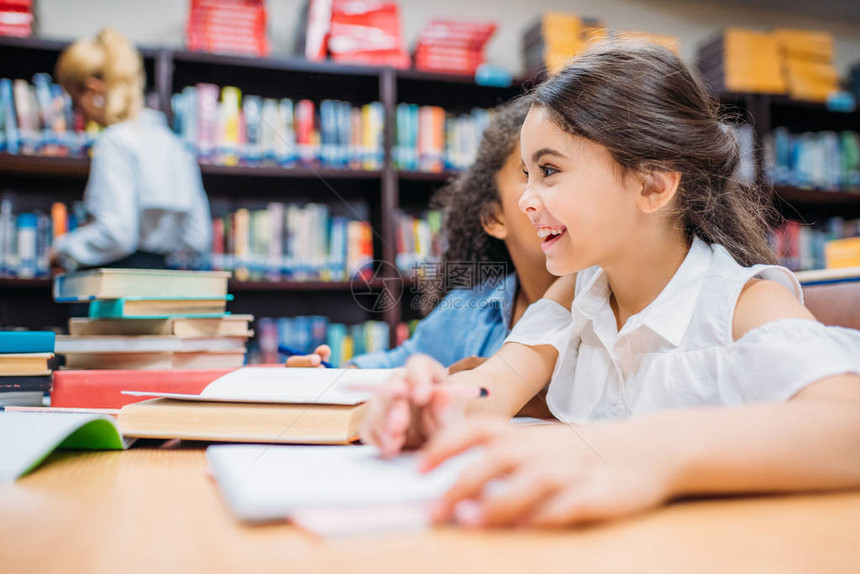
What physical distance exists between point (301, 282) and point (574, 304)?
1454 mm

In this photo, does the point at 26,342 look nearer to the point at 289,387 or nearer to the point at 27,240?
the point at 289,387

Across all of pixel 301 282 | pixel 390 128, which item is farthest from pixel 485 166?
pixel 390 128

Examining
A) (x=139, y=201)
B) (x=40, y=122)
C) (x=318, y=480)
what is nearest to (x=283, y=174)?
(x=139, y=201)

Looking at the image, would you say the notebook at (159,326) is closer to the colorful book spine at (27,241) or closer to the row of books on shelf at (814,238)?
the colorful book spine at (27,241)

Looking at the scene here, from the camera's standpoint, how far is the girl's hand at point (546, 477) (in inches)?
10.7

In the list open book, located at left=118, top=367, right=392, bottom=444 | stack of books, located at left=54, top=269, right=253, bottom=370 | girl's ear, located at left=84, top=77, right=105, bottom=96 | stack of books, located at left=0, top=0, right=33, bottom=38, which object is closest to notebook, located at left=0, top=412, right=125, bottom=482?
open book, located at left=118, top=367, right=392, bottom=444

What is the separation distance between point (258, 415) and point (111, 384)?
25 cm

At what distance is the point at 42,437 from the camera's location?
16.9 inches

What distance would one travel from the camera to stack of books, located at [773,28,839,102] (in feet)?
9.46

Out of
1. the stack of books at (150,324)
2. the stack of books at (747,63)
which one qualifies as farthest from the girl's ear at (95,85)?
the stack of books at (747,63)

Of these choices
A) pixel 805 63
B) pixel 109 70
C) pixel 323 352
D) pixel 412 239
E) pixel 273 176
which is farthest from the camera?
pixel 805 63

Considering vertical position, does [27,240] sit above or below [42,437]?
above

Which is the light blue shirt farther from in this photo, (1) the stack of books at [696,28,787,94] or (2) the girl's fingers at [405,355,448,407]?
(1) the stack of books at [696,28,787,94]

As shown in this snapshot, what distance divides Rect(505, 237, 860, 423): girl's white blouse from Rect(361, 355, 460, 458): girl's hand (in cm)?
27
